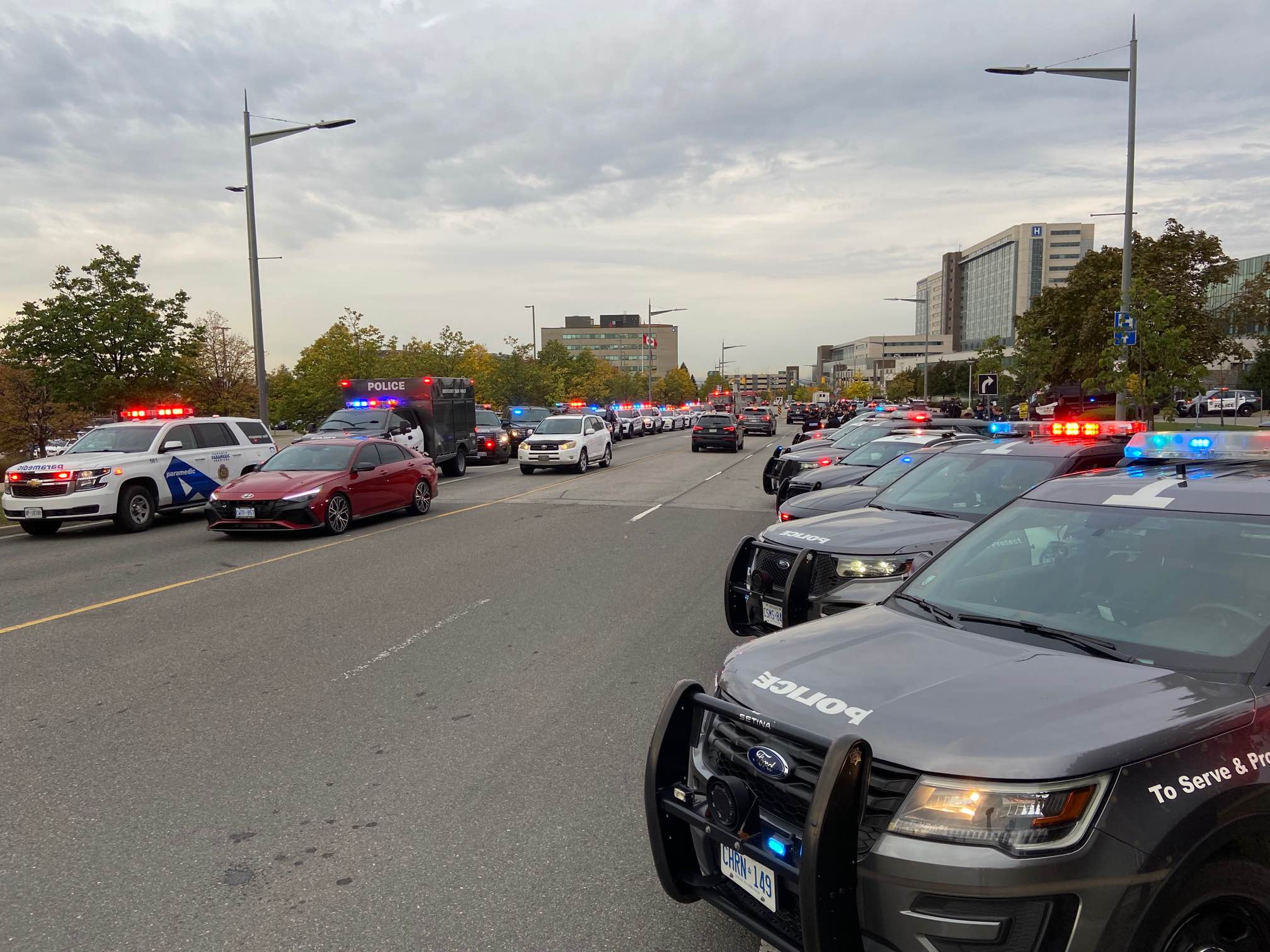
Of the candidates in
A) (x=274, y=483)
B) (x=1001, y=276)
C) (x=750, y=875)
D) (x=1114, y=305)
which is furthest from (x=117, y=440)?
(x=1001, y=276)

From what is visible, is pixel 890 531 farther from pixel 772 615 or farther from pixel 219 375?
pixel 219 375

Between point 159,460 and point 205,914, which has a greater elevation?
point 159,460

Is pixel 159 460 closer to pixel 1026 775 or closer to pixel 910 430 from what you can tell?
pixel 910 430

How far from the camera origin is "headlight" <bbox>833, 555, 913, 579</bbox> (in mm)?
5965

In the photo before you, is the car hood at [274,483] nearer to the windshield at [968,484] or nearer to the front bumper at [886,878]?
the windshield at [968,484]

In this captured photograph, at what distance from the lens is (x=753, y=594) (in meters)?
5.99

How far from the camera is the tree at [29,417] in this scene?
20.6 meters

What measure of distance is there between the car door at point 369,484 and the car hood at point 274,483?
34 cm

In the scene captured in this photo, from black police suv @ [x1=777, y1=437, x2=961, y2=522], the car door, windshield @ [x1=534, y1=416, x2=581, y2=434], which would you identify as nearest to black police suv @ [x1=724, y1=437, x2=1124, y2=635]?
black police suv @ [x1=777, y1=437, x2=961, y2=522]

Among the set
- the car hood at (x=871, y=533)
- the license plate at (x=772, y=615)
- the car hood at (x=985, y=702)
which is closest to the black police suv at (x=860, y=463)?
the car hood at (x=871, y=533)

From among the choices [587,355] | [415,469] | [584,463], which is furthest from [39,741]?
[587,355]

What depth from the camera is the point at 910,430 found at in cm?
1534

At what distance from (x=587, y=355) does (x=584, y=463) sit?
61330mm

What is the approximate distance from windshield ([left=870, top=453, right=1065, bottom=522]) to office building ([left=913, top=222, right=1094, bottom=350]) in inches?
5259
